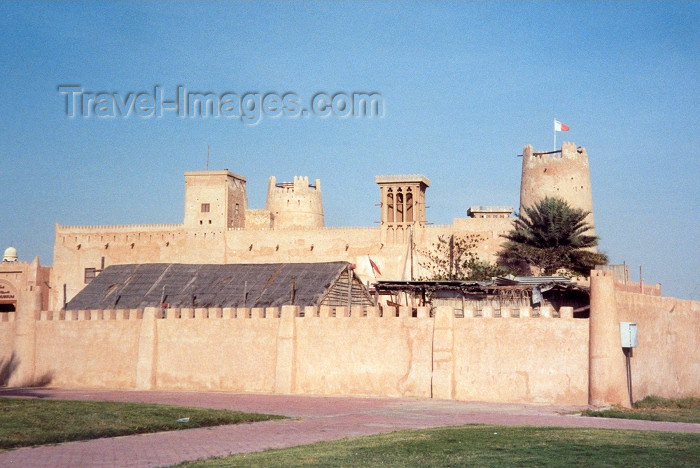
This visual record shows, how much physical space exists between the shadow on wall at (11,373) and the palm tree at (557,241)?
21.5 meters

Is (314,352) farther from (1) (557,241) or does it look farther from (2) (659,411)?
(1) (557,241)

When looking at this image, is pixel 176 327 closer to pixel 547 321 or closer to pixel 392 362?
pixel 392 362

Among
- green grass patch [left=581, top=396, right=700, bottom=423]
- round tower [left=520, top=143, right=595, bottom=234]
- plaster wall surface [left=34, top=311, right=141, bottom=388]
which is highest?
round tower [left=520, top=143, right=595, bottom=234]

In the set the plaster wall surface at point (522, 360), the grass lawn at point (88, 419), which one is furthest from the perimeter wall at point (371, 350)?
the grass lawn at point (88, 419)

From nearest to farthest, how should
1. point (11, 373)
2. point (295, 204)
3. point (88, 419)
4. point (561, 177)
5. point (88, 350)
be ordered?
point (88, 419), point (88, 350), point (11, 373), point (561, 177), point (295, 204)

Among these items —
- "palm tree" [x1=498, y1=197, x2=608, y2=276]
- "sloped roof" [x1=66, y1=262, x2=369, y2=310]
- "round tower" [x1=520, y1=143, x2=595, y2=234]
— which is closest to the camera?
"sloped roof" [x1=66, y1=262, x2=369, y2=310]

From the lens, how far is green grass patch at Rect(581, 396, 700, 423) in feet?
54.4

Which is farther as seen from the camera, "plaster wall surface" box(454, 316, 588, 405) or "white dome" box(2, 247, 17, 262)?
"white dome" box(2, 247, 17, 262)

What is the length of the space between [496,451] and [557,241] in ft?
96.7

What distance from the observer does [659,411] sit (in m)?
18.4

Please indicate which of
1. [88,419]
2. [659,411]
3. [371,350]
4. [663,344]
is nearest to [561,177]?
[663,344]

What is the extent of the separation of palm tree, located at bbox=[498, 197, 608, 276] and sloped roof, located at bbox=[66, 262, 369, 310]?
41.8 feet

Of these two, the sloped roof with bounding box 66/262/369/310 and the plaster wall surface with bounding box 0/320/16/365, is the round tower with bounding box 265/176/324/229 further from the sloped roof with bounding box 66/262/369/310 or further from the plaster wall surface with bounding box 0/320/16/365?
the plaster wall surface with bounding box 0/320/16/365

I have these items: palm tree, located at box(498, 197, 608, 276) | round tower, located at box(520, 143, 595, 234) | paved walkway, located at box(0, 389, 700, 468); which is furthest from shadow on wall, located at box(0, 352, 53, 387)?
round tower, located at box(520, 143, 595, 234)
